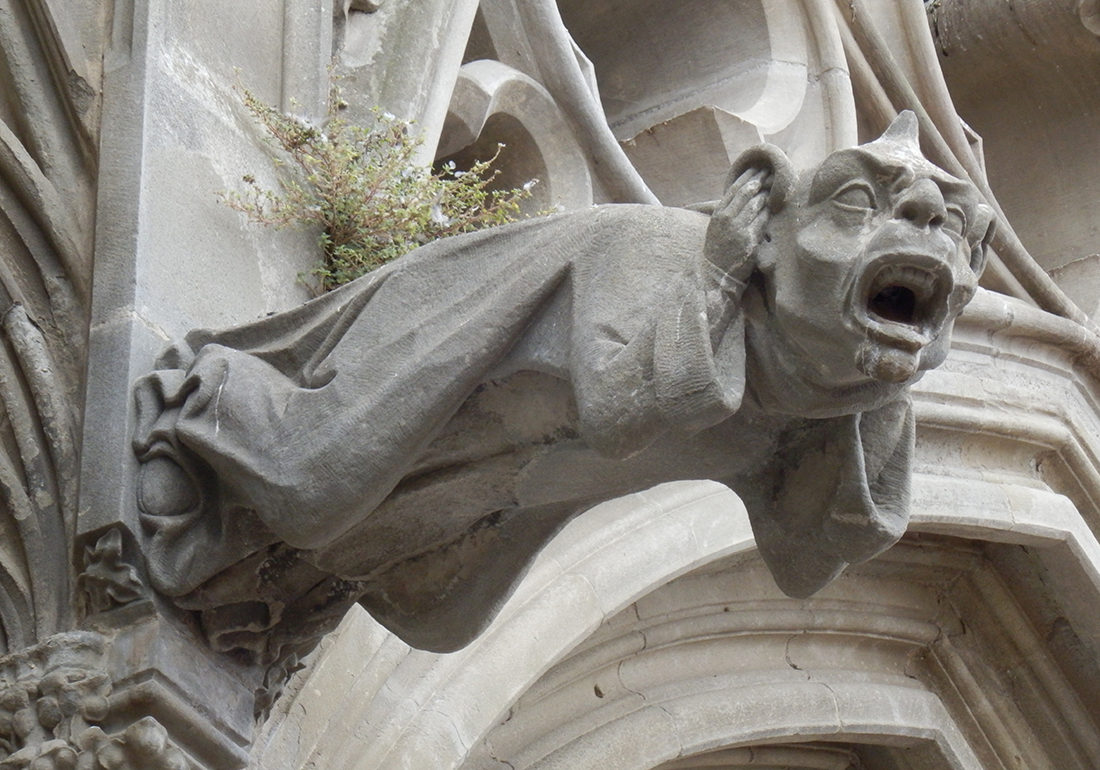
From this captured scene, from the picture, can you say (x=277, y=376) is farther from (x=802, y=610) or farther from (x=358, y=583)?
(x=802, y=610)

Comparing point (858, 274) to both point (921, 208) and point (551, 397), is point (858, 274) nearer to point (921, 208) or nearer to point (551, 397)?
point (921, 208)

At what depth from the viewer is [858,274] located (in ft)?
5.99

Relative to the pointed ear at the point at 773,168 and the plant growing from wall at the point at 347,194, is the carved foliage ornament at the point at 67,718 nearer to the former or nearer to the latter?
the plant growing from wall at the point at 347,194

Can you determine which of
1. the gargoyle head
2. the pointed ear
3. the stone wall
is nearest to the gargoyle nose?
the gargoyle head

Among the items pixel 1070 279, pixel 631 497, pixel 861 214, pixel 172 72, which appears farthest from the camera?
pixel 1070 279

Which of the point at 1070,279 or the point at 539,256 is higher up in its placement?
the point at 1070,279

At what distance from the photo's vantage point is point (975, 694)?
4.17 m

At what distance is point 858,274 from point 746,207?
0.17 m

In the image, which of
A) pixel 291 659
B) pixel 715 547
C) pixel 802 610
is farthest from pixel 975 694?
pixel 291 659

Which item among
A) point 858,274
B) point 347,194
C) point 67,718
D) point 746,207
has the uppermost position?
point 347,194

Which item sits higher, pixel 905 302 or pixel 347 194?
pixel 347 194

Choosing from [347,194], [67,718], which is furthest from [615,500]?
[67,718]

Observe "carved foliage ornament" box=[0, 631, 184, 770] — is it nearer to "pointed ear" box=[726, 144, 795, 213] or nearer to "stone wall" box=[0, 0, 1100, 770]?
"stone wall" box=[0, 0, 1100, 770]

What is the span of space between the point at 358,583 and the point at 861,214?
2.68ft
